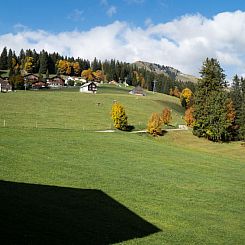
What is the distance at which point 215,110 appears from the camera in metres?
71.0

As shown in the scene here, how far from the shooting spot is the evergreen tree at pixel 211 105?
230 feet

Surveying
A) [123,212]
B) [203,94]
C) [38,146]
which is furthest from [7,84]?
[123,212]

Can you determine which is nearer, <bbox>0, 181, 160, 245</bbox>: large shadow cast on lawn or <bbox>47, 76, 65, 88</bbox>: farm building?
<bbox>0, 181, 160, 245</bbox>: large shadow cast on lawn

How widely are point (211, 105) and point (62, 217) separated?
58.4m

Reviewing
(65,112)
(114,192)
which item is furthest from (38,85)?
(114,192)

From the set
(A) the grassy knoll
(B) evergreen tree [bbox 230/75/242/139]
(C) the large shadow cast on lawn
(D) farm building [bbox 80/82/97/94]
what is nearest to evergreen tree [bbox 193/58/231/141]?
(B) evergreen tree [bbox 230/75/242/139]

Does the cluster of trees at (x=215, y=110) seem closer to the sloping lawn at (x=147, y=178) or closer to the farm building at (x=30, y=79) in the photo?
the sloping lawn at (x=147, y=178)

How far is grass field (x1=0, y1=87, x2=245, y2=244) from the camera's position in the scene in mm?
16141

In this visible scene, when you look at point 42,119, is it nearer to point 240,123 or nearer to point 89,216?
point 240,123

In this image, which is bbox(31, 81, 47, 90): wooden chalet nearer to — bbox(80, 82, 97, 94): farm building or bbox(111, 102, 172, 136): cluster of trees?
bbox(80, 82, 97, 94): farm building

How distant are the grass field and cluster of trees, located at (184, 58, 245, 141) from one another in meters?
21.2

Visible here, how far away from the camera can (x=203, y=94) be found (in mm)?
74250

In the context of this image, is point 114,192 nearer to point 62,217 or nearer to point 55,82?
point 62,217

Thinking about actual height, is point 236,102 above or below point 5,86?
above
